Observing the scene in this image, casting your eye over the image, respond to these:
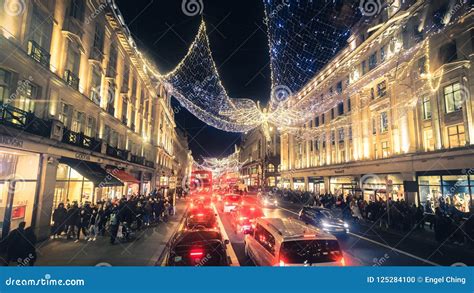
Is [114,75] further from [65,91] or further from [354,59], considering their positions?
[354,59]

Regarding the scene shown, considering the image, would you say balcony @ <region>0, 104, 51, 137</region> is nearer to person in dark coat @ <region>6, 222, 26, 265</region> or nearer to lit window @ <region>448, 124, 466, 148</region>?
person in dark coat @ <region>6, 222, 26, 265</region>

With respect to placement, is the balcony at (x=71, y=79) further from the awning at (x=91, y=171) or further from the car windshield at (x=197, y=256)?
the car windshield at (x=197, y=256)

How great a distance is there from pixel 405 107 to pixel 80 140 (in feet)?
86.0

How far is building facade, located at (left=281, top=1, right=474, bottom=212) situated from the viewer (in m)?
18.0

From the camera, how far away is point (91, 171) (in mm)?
16672

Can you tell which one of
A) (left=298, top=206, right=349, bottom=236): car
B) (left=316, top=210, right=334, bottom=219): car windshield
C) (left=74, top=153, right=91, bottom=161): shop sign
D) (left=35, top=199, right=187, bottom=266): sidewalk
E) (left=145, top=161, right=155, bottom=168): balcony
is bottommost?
(left=35, top=199, right=187, bottom=266): sidewalk

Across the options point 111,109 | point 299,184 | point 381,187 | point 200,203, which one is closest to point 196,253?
point 200,203

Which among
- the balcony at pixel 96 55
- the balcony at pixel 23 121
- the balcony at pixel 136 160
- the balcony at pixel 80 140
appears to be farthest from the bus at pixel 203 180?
the balcony at pixel 23 121

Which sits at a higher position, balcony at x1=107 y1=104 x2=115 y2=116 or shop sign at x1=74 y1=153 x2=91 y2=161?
balcony at x1=107 y1=104 x2=115 y2=116

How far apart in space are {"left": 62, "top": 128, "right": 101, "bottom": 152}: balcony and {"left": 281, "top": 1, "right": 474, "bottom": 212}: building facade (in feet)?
65.4

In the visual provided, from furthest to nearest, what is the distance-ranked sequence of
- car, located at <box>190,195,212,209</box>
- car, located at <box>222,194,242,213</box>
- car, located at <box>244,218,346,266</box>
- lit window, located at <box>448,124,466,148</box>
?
car, located at <box>222,194,242,213</box>
lit window, located at <box>448,124,466,148</box>
car, located at <box>190,195,212,209</box>
car, located at <box>244,218,346,266</box>

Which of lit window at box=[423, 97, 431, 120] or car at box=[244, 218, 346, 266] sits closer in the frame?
car at box=[244, 218, 346, 266]

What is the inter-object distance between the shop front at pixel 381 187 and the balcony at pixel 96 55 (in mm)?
25078

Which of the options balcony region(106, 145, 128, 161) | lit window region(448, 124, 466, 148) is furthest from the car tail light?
lit window region(448, 124, 466, 148)
